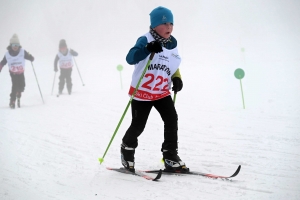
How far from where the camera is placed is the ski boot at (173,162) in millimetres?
3316

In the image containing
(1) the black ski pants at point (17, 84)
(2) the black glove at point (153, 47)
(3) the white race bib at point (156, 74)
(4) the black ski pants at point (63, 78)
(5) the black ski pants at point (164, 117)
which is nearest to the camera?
(2) the black glove at point (153, 47)

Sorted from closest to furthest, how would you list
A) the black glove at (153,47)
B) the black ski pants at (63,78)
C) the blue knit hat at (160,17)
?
the black glove at (153,47) → the blue knit hat at (160,17) → the black ski pants at (63,78)

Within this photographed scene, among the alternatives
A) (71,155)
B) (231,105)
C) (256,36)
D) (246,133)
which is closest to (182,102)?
(231,105)

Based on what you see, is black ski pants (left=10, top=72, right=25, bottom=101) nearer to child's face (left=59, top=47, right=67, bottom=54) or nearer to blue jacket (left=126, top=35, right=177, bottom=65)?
child's face (left=59, top=47, right=67, bottom=54)

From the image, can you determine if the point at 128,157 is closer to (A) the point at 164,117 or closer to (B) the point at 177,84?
(A) the point at 164,117

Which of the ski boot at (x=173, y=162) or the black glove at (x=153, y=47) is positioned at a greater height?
the black glove at (x=153, y=47)

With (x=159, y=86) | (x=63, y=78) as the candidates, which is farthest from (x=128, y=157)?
(x=63, y=78)

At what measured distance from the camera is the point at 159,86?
3.29m

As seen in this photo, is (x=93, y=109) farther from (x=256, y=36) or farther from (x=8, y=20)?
(x=8, y=20)

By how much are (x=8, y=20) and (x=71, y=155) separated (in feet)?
176

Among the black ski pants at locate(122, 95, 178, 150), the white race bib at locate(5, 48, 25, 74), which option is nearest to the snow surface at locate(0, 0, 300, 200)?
the black ski pants at locate(122, 95, 178, 150)

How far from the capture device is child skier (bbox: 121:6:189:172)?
3133 mm

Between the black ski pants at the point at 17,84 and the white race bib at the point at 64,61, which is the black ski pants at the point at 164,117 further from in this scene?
the white race bib at the point at 64,61

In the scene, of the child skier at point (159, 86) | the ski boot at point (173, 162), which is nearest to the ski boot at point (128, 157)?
the child skier at point (159, 86)
